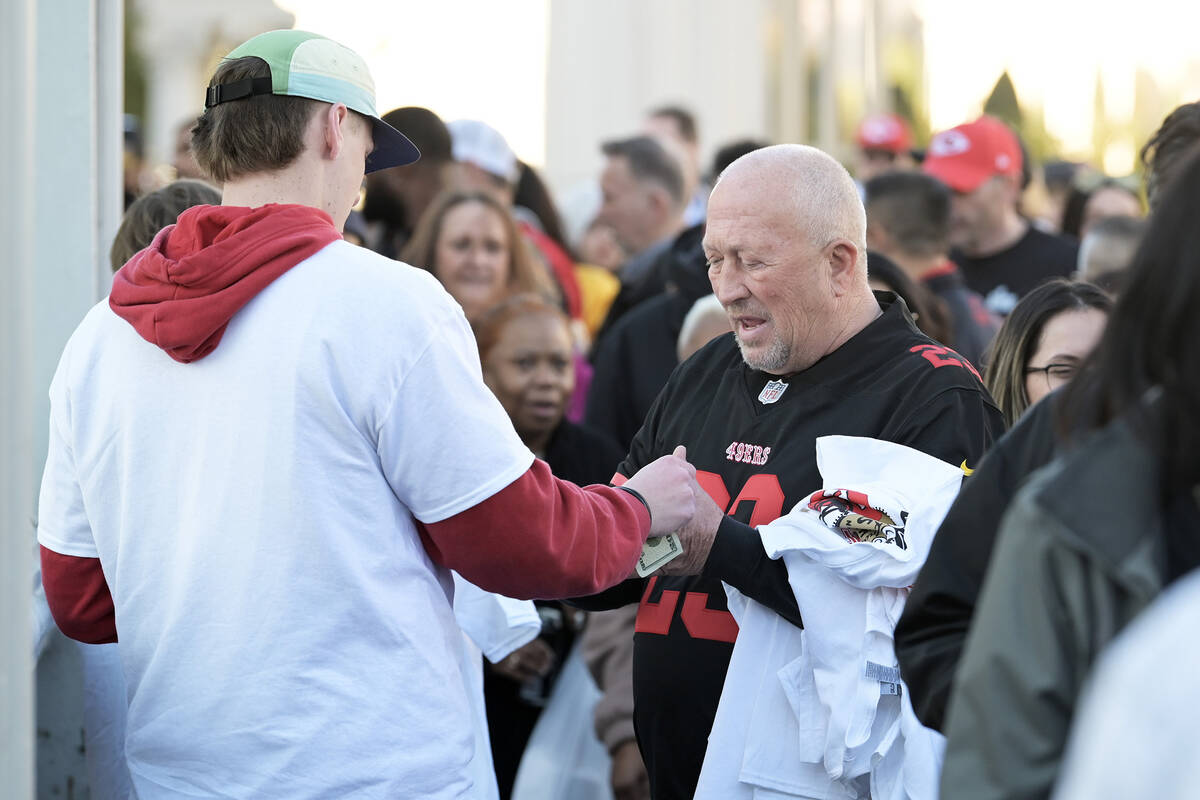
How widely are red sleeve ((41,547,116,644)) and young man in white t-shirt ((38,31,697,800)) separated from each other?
13cm

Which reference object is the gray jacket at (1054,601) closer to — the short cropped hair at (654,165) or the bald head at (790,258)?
the bald head at (790,258)

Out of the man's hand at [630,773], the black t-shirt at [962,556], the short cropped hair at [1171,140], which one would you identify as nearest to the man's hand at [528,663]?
the man's hand at [630,773]

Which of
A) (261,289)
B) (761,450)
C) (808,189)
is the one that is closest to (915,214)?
(808,189)

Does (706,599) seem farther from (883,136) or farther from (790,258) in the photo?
(883,136)

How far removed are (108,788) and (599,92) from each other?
10.2 m

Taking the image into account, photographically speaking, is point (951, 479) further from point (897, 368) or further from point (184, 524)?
point (184, 524)

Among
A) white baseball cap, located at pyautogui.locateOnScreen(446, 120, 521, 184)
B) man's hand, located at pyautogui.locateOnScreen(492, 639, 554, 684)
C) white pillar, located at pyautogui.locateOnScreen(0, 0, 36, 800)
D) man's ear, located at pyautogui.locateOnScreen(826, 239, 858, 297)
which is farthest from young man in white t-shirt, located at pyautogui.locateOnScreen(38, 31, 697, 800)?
white baseball cap, located at pyautogui.locateOnScreen(446, 120, 521, 184)

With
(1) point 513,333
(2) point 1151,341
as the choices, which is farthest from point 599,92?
(2) point 1151,341

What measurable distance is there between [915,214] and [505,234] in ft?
5.35

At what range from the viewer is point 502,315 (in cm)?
486

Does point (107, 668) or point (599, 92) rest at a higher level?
point (599, 92)

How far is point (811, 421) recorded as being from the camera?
301 cm

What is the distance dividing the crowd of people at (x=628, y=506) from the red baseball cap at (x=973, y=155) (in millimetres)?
3459

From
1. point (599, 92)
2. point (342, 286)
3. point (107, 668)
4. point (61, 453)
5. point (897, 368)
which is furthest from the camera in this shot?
point (599, 92)
